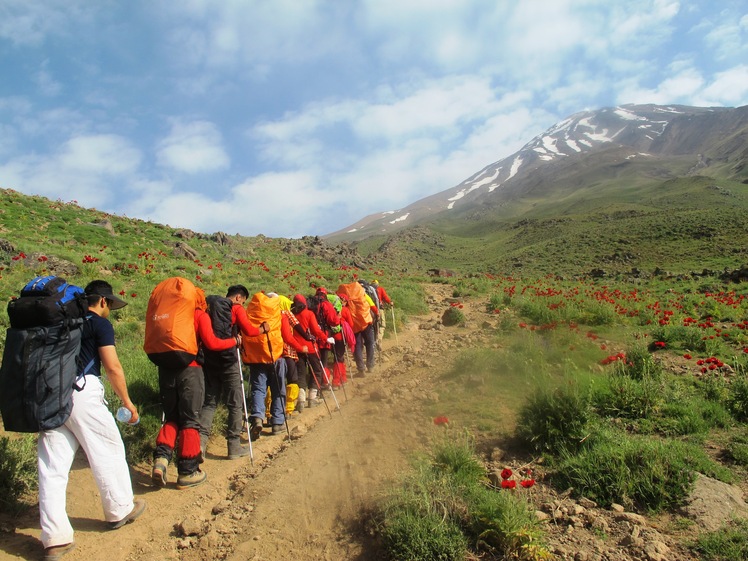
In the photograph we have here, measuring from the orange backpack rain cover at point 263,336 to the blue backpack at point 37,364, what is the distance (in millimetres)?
2789

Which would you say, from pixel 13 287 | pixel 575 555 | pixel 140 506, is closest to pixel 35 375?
pixel 140 506

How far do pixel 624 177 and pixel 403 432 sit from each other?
408ft

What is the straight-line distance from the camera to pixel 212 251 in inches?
928

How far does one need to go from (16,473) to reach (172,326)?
72.1 inches

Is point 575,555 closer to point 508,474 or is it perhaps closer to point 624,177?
point 508,474

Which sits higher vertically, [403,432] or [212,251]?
[212,251]

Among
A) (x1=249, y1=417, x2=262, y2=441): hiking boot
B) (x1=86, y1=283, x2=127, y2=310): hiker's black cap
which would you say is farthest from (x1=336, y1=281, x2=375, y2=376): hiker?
(x1=86, y1=283, x2=127, y2=310): hiker's black cap

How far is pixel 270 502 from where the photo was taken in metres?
4.09

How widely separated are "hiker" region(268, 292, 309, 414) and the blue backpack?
130 inches

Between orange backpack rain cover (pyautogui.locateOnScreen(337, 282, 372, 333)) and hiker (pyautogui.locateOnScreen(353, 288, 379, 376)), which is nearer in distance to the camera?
orange backpack rain cover (pyautogui.locateOnScreen(337, 282, 372, 333))

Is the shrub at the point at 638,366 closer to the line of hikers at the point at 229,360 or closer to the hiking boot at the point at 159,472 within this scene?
the line of hikers at the point at 229,360

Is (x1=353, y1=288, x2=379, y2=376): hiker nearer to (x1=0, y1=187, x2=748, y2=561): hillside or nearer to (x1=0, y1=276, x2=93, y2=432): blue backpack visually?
(x1=0, y1=187, x2=748, y2=561): hillside

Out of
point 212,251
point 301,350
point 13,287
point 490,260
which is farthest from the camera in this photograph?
point 490,260

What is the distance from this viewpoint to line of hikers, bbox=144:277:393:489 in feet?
15.0
